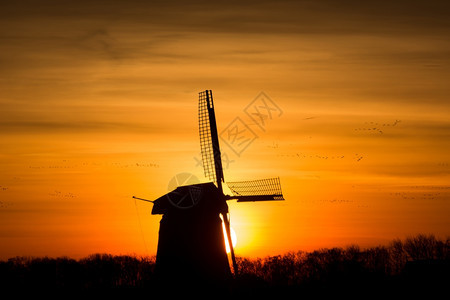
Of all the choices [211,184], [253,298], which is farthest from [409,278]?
[211,184]

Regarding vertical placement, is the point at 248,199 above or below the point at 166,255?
above

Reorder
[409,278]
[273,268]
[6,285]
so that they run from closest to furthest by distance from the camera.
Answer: [409,278] < [6,285] < [273,268]

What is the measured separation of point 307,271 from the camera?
2109 inches

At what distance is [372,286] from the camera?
1590 inches

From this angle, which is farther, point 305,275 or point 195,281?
point 305,275

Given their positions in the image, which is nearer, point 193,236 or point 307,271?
point 193,236

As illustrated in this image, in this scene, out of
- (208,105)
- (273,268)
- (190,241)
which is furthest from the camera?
(273,268)

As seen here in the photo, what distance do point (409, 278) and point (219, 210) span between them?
16.3 meters

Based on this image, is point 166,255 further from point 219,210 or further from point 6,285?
point 6,285

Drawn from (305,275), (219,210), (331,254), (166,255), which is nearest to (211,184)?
(219,210)

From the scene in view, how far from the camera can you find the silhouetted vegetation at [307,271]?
40.2 m

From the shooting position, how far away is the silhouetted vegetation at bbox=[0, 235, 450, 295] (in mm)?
40219

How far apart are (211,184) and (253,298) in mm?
8292

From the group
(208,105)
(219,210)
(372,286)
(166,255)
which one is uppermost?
(208,105)
